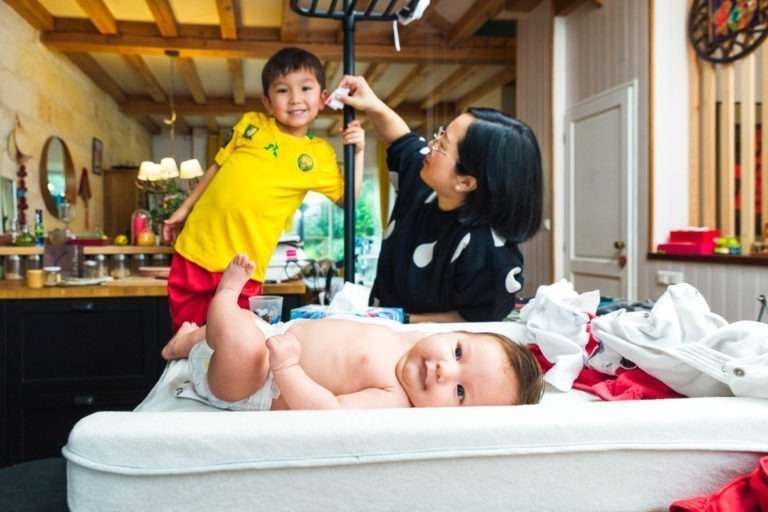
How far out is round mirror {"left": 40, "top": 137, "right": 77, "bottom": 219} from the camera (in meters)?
5.72

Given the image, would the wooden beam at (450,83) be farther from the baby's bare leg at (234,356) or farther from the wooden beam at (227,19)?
the baby's bare leg at (234,356)

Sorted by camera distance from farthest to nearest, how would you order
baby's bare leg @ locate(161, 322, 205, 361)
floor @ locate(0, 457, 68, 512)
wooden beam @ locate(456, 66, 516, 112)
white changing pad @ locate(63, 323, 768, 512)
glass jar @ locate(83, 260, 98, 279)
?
wooden beam @ locate(456, 66, 516, 112) → glass jar @ locate(83, 260, 98, 279) → baby's bare leg @ locate(161, 322, 205, 361) → floor @ locate(0, 457, 68, 512) → white changing pad @ locate(63, 323, 768, 512)

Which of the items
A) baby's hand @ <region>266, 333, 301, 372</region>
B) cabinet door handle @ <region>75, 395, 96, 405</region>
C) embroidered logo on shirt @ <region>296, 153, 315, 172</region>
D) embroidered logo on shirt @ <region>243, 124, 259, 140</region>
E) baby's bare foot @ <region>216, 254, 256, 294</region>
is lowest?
cabinet door handle @ <region>75, 395, 96, 405</region>

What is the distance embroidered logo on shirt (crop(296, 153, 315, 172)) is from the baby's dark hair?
121 centimetres

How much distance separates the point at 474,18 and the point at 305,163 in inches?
146

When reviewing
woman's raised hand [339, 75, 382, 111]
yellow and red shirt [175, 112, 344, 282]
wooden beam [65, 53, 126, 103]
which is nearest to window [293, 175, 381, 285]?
wooden beam [65, 53, 126, 103]

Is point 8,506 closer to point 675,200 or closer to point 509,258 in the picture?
point 509,258

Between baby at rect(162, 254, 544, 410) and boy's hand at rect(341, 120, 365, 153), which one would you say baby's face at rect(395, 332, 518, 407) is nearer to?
baby at rect(162, 254, 544, 410)

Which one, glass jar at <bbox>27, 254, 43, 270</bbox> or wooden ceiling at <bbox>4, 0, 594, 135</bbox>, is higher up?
wooden ceiling at <bbox>4, 0, 594, 135</bbox>

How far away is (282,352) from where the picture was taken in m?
0.93

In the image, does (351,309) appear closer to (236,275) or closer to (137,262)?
(236,275)

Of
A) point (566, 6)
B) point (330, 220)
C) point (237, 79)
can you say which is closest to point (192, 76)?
point (237, 79)

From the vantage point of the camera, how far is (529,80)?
5.61 metres

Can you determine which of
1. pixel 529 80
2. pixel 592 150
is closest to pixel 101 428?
pixel 592 150
